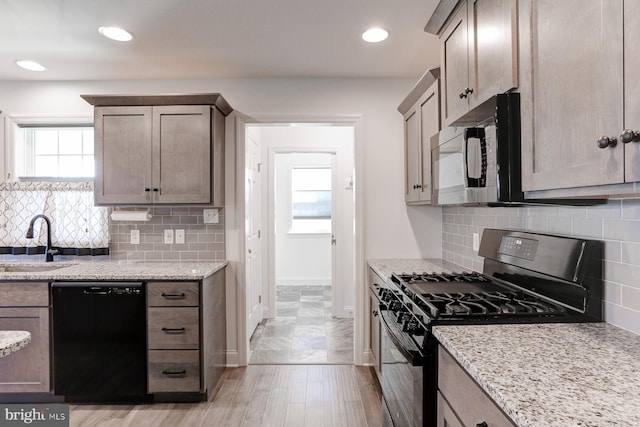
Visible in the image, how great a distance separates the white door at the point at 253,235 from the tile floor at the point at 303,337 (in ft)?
0.61

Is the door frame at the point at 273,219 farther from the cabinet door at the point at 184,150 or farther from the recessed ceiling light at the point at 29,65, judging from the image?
the recessed ceiling light at the point at 29,65

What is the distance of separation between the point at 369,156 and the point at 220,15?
1.52m

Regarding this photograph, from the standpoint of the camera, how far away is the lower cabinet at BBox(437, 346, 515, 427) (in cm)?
92

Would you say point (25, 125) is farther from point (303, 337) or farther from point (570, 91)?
point (570, 91)

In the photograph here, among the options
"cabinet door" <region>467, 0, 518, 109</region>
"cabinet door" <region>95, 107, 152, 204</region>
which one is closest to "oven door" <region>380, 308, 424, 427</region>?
"cabinet door" <region>467, 0, 518, 109</region>

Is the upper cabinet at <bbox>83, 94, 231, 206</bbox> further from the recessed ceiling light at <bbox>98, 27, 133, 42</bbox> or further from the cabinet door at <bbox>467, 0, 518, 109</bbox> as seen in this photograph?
the cabinet door at <bbox>467, 0, 518, 109</bbox>

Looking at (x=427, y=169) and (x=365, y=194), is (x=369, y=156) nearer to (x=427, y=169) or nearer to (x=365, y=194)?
(x=365, y=194)

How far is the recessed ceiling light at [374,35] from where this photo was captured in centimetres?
221

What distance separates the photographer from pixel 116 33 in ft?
7.29

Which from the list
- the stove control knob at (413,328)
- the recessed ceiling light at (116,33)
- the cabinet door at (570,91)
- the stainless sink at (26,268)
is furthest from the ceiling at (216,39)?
the stove control knob at (413,328)

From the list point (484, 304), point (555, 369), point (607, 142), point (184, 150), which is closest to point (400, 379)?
point (484, 304)

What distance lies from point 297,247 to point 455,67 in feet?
15.6

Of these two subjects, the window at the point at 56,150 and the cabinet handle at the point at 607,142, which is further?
the window at the point at 56,150

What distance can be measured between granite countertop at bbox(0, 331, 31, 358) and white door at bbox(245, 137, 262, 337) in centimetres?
185
